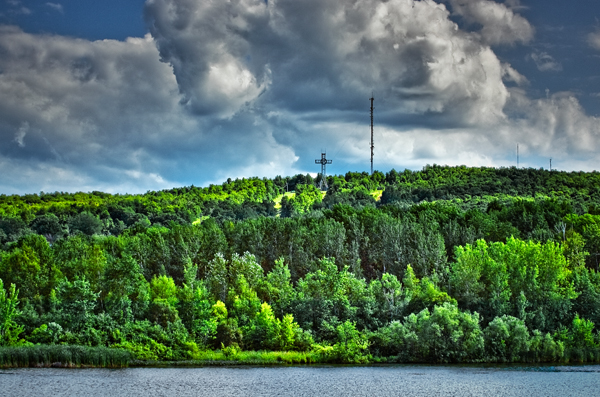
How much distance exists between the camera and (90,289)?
3799 inches

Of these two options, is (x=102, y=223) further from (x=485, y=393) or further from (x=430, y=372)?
(x=485, y=393)

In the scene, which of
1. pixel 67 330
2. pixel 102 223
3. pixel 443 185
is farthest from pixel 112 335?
pixel 443 185

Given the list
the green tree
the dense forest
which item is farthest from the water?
the green tree

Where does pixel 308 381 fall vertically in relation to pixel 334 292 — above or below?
below

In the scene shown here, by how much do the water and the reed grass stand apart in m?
2.93

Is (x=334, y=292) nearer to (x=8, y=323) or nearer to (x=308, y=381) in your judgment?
(x=308, y=381)

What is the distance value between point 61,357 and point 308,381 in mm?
30029

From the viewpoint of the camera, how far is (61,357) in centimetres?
8138

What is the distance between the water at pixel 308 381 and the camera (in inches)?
2591

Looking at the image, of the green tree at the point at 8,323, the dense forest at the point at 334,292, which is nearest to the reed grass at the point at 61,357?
the dense forest at the point at 334,292

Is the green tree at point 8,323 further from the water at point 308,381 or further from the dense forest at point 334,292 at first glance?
the water at point 308,381

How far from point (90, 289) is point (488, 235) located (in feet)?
206

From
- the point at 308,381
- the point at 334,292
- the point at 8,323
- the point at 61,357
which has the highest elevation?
the point at 334,292

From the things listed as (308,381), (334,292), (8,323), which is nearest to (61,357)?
(8,323)
